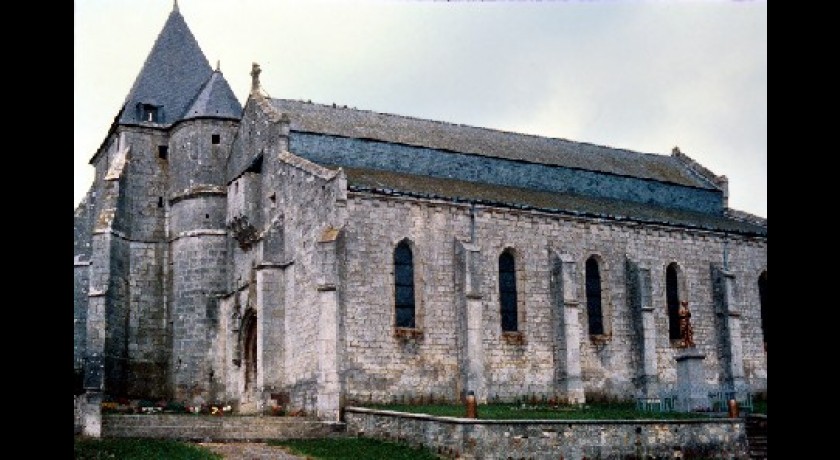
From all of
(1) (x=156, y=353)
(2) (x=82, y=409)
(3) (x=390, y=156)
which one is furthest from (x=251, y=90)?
(2) (x=82, y=409)

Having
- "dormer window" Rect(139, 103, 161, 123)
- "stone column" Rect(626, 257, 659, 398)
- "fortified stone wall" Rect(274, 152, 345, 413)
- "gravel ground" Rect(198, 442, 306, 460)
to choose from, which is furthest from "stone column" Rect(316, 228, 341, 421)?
"dormer window" Rect(139, 103, 161, 123)

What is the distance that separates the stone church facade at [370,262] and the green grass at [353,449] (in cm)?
356

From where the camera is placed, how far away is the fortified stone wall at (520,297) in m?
33.9

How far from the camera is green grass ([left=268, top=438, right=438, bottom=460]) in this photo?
2489cm

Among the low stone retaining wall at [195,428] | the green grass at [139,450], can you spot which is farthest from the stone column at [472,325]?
the green grass at [139,450]

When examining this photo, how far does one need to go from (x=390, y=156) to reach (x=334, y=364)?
37.0 feet

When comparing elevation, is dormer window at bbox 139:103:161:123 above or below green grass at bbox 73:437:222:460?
above

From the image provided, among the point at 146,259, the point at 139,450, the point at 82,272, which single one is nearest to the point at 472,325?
the point at 139,450

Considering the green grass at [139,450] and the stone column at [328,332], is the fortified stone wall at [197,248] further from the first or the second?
the green grass at [139,450]

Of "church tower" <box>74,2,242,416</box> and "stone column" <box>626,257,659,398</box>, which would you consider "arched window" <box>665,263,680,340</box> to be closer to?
"stone column" <box>626,257,659,398</box>

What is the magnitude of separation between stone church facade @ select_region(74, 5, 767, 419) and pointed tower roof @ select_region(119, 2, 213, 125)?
89mm

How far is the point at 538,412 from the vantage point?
30578mm
